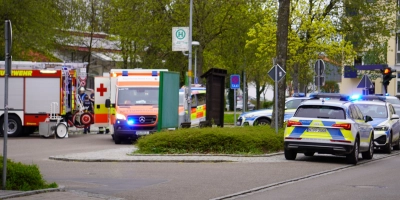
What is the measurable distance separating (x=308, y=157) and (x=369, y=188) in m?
7.90

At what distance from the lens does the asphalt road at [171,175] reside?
569 inches

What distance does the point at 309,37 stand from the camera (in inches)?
1866

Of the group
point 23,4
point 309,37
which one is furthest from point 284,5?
point 309,37

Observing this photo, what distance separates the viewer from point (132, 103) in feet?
99.7

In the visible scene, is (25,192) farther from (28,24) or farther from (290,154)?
(28,24)

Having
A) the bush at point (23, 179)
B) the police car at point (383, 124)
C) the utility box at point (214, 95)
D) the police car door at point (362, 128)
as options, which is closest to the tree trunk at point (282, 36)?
the utility box at point (214, 95)

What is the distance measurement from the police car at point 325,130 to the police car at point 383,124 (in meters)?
4.73

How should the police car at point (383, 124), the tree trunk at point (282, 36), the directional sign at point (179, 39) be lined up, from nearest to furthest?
the police car at point (383, 124)
the tree trunk at point (282, 36)
the directional sign at point (179, 39)

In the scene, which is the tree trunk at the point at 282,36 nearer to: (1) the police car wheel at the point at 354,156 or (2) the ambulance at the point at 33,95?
(1) the police car wheel at the point at 354,156

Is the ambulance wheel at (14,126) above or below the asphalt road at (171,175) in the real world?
above

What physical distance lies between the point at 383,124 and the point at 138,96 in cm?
919

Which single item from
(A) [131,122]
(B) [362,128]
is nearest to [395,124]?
(B) [362,128]

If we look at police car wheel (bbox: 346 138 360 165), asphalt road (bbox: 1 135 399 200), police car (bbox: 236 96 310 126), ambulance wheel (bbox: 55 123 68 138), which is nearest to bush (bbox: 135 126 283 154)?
asphalt road (bbox: 1 135 399 200)

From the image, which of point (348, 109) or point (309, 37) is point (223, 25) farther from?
point (348, 109)
